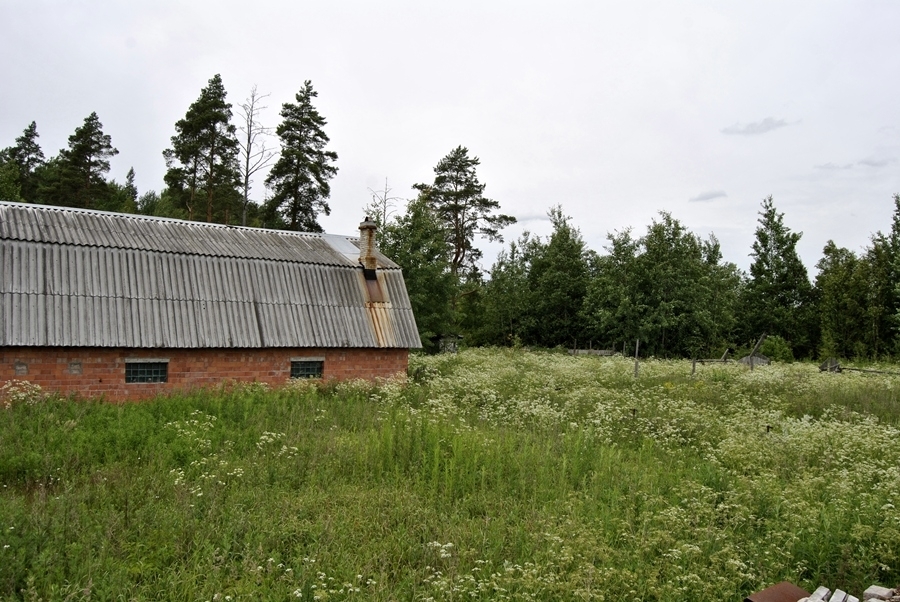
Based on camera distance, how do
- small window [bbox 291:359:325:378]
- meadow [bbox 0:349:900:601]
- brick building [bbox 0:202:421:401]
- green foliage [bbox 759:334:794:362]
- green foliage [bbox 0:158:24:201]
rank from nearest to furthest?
meadow [bbox 0:349:900:601] → brick building [bbox 0:202:421:401] → small window [bbox 291:359:325:378] → green foliage [bbox 759:334:794:362] → green foliage [bbox 0:158:24:201]

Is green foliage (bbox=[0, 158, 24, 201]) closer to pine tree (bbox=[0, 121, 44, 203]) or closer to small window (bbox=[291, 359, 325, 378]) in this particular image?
pine tree (bbox=[0, 121, 44, 203])

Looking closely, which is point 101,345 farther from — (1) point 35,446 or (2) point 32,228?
(1) point 35,446

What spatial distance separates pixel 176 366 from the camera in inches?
602

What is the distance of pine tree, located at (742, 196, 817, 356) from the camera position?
41.2 meters

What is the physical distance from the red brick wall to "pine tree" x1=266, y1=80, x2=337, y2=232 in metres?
20.6

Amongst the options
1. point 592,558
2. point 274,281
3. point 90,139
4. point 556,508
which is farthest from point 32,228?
point 90,139

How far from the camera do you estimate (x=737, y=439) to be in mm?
10195

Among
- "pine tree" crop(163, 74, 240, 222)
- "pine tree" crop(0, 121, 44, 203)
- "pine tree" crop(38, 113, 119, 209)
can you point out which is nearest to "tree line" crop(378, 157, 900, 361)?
"pine tree" crop(163, 74, 240, 222)

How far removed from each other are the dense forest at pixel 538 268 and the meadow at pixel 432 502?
20445 millimetres

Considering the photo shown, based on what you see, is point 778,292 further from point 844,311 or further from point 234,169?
point 234,169

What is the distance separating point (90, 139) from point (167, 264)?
114ft

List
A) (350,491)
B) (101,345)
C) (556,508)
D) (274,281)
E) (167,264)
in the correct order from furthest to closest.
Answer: (274,281), (167,264), (101,345), (350,491), (556,508)

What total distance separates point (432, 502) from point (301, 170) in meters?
32.2

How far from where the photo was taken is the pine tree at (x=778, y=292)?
41.2 m
